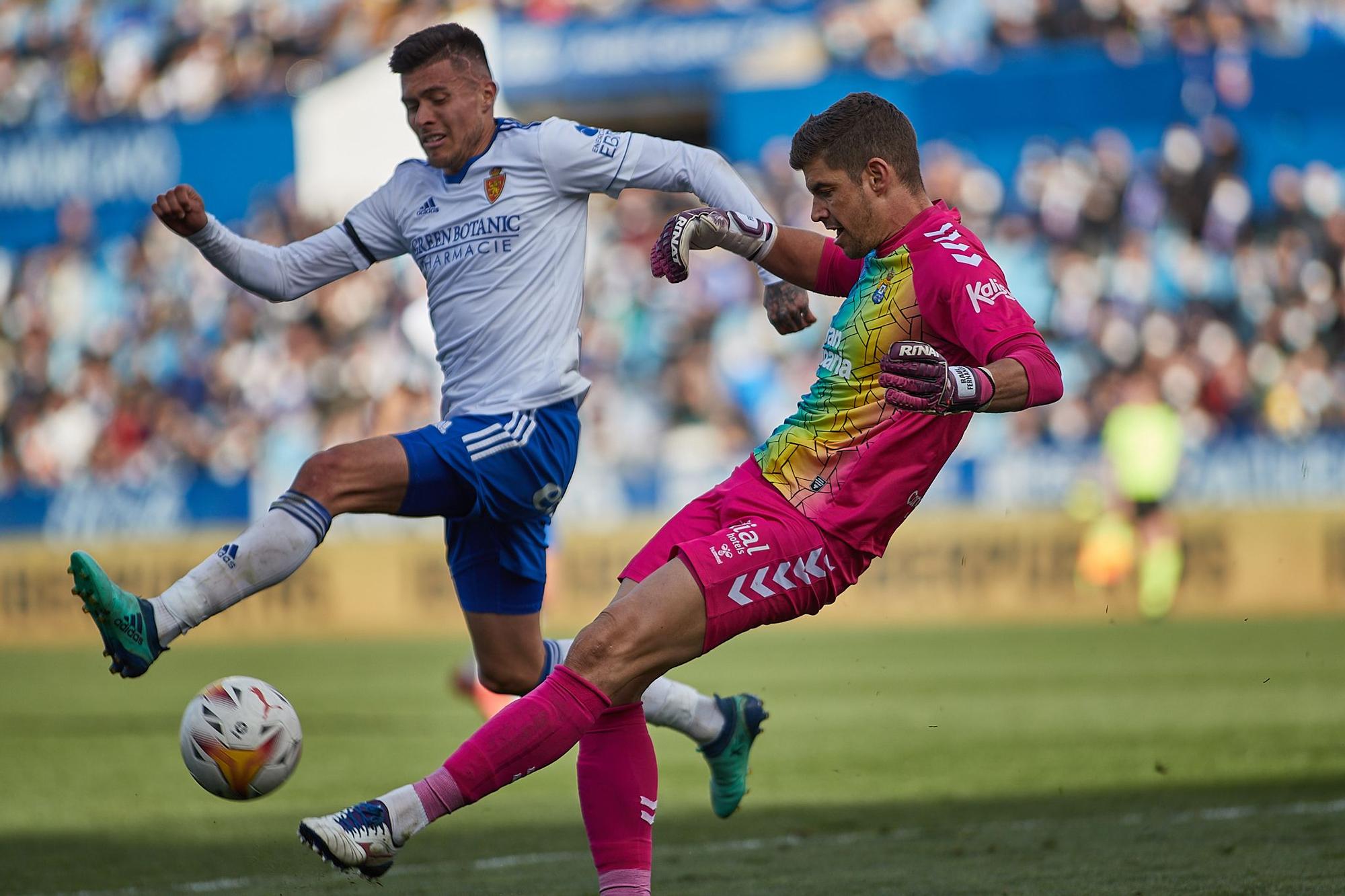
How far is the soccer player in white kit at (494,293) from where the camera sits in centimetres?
574

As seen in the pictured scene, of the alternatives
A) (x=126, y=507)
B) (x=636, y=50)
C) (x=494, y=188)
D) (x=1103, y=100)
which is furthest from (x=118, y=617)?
(x=636, y=50)

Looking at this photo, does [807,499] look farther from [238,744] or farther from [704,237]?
[238,744]

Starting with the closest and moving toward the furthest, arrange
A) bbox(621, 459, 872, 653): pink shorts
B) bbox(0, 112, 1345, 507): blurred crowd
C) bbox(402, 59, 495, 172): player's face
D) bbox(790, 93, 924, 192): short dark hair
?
bbox(621, 459, 872, 653): pink shorts
bbox(790, 93, 924, 192): short dark hair
bbox(402, 59, 495, 172): player's face
bbox(0, 112, 1345, 507): blurred crowd

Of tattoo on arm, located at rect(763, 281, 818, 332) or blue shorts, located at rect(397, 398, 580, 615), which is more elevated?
tattoo on arm, located at rect(763, 281, 818, 332)

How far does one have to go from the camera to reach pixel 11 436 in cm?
2117

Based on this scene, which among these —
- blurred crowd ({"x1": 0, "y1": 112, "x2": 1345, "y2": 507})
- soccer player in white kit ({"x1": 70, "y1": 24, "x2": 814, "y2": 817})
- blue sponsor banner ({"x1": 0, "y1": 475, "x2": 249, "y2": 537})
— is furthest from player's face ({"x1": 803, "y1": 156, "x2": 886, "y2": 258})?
blue sponsor banner ({"x1": 0, "y1": 475, "x2": 249, "y2": 537})

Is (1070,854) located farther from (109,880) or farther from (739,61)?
(739,61)

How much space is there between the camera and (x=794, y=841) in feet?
21.9

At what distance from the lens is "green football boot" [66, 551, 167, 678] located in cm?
493

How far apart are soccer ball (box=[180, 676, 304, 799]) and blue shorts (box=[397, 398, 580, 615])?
2.55ft

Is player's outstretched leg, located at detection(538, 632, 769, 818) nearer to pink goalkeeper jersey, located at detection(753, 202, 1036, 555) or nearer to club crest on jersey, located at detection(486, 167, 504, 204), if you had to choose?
pink goalkeeper jersey, located at detection(753, 202, 1036, 555)

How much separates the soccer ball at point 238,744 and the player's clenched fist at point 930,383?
2223 mm

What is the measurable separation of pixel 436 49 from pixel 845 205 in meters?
1.79

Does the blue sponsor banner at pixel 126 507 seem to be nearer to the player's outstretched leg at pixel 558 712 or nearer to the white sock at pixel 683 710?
the white sock at pixel 683 710
